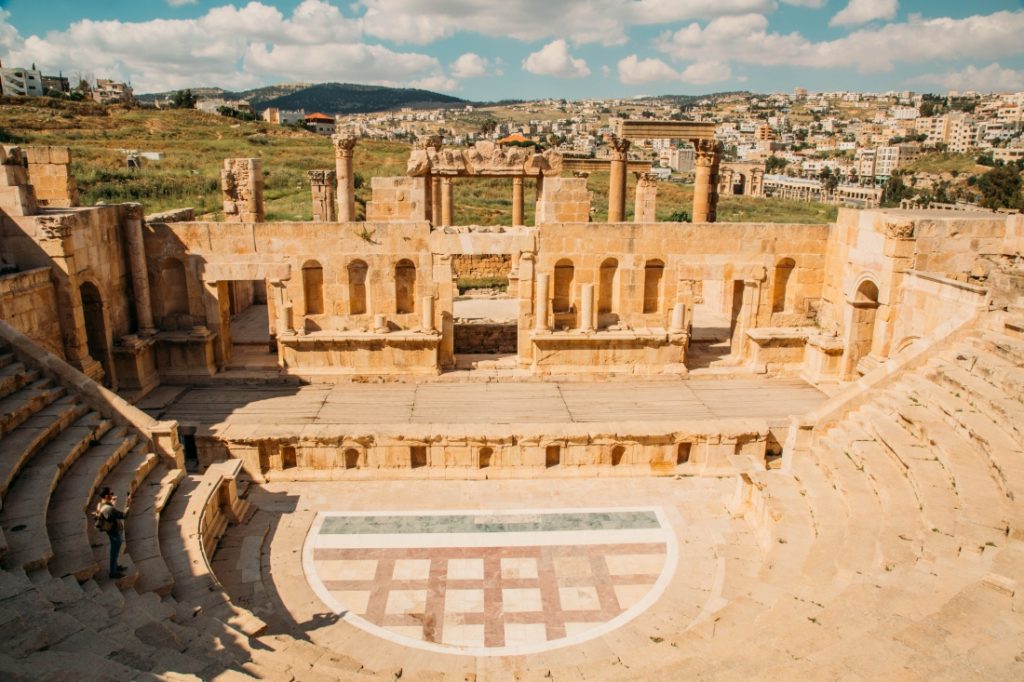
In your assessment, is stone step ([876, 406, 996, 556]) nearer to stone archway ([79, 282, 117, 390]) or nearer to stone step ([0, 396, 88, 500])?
stone step ([0, 396, 88, 500])

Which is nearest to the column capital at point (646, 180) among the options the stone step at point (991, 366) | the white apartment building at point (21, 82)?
the stone step at point (991, 366)

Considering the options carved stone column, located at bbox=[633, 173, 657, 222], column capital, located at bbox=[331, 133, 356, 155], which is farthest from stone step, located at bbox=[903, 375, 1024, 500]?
column capital, located at bbox=[331, 133, 356, 155]

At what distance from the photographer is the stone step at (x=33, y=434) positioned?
9.66 meters

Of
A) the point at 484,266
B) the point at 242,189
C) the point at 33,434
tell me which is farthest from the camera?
the point at 484,266

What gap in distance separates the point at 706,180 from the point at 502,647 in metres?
15.5

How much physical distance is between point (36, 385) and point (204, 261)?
4977 millimetres

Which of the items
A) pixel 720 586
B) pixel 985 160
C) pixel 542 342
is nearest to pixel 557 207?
pixel 542 342

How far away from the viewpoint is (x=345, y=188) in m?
19.8

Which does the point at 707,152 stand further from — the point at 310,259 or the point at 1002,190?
the point at 1002,190

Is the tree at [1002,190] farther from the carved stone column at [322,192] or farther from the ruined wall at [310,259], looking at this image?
the ruined wall at [310,259]

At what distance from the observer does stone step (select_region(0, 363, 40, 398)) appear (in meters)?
11.2

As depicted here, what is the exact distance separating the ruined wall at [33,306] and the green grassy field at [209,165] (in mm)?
20056

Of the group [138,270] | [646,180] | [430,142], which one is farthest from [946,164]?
[138,270]

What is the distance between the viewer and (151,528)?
32.8ft
